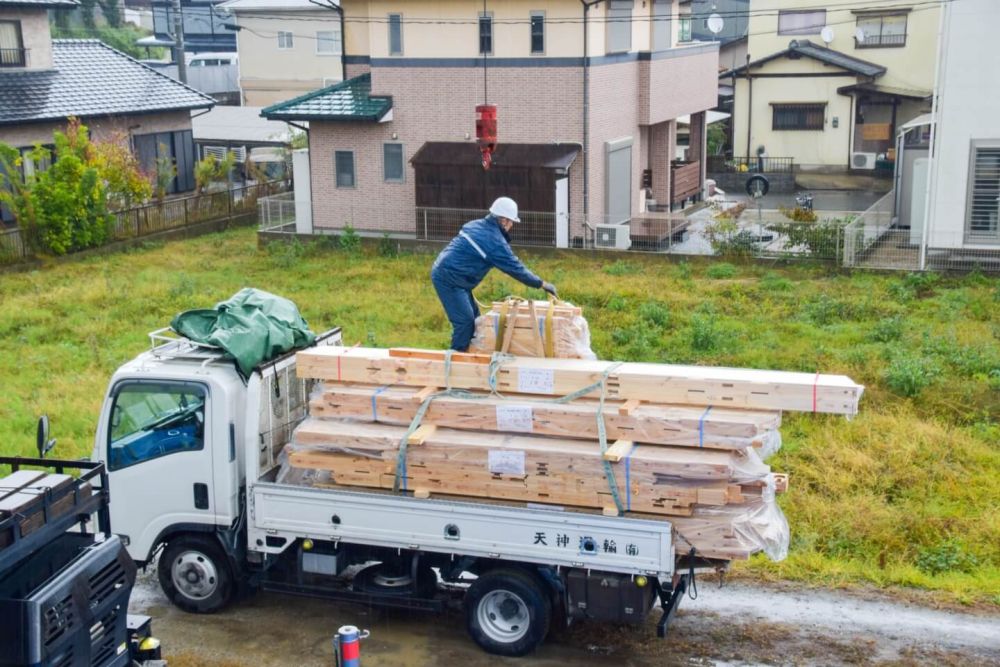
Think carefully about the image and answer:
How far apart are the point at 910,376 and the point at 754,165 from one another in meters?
27.1

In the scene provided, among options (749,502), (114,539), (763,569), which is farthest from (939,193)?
(114,539)

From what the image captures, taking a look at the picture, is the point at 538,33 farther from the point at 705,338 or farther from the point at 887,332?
the point at 887,332

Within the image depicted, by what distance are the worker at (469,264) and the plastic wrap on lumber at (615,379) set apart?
45.2 inches

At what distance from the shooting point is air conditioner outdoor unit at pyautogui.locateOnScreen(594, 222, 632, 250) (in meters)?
25.1

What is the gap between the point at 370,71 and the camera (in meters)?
28.0

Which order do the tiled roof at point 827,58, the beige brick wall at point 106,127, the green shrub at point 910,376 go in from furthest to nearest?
the tiled roof at point 827,58 < the beige brick wall at point 106,127 < the green shrub at point 910,376

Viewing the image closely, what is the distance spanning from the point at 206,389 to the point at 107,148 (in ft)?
73.0

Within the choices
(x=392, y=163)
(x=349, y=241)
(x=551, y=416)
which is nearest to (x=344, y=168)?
(x=392, y=163)

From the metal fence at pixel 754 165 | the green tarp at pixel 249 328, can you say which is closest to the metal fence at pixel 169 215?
the metal fence at pixel 754 165

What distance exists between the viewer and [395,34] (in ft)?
88.8

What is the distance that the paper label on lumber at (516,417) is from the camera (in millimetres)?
8531

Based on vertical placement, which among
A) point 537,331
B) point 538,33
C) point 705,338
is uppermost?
point 538,33

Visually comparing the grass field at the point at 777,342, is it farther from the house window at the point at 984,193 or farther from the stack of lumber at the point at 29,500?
the stack of lumber at the point at 29,500

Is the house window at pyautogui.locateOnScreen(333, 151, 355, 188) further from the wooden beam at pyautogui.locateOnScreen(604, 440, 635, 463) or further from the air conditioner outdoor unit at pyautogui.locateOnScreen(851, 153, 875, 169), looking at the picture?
the wooden beam at pyautogui.locateOnScreen(604, 440, 635, 463)
